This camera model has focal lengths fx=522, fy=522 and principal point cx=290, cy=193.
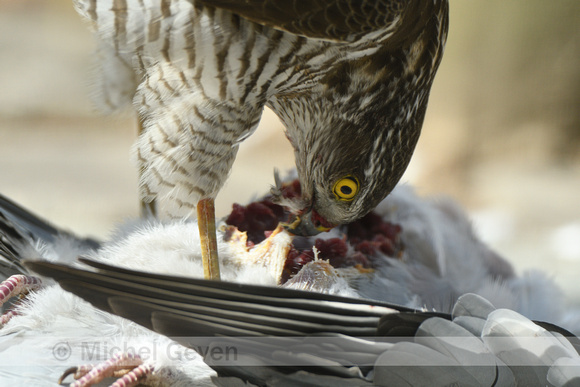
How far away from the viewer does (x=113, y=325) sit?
0.65m

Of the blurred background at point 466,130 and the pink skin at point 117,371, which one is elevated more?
the blurred background at point 466,130

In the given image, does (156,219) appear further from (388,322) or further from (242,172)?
(242,172)

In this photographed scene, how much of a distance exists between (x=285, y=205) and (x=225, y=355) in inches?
17.4

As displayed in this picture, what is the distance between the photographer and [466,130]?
1.93m

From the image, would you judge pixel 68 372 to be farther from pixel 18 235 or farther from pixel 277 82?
pixel 277 82

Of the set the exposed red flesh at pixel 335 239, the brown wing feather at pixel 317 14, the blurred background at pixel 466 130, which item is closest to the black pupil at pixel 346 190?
the exposed red flesh at pixel 335 239

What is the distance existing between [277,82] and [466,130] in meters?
1.34

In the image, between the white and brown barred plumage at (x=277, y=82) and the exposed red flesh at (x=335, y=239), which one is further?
the exposed red flesh at (x=335, y=239)

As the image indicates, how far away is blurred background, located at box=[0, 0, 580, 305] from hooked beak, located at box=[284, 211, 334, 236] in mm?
728

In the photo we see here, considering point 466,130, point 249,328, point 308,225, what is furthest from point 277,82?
point 466,130

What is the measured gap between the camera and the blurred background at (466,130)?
1711 millimetres

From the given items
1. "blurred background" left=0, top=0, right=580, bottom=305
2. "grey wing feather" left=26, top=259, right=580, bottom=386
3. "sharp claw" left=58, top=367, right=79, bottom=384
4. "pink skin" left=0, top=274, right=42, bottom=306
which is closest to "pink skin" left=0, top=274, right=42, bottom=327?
"pink skin" left=0, top=274, right=42, bottom=306

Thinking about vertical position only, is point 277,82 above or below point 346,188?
above

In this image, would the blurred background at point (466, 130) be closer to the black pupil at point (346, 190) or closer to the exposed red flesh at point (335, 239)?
the exposed red flesh at point (335, 239)
